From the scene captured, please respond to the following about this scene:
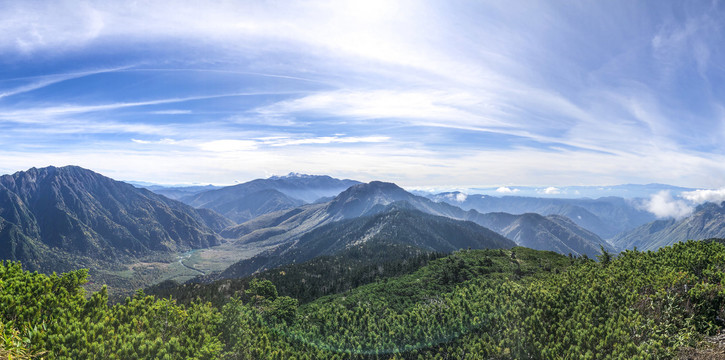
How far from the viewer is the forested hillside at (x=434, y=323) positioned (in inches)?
1067

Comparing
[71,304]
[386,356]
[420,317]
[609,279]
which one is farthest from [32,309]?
[609,279]

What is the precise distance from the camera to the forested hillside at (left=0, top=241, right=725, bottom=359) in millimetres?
27094

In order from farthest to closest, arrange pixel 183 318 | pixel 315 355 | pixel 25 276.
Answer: pixel 315 355 → pixel 183 318 → pixel 25 276

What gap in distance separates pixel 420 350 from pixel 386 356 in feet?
16.4

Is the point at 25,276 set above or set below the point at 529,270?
above

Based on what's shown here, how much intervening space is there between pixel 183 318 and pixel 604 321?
49348mm

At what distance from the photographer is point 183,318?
35750mm

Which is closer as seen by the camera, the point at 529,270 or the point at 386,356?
the point at 386,356

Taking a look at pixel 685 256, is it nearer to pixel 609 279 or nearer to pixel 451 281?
pixel 609 279

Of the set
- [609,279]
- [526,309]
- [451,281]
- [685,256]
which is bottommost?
[451,281]

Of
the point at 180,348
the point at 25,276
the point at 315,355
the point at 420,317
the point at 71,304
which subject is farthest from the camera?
the point at 420,317

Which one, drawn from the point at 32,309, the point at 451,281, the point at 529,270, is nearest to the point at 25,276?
the point at 32,309

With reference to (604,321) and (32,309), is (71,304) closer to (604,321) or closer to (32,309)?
(32,309)

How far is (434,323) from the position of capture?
49000 mm
